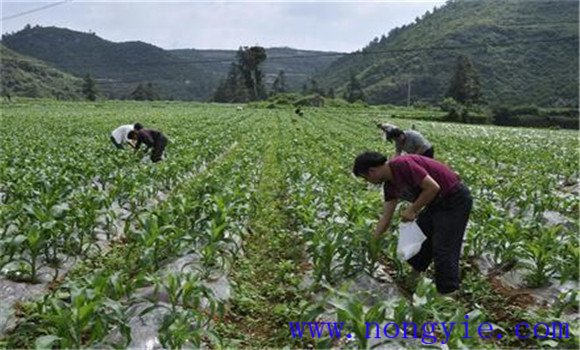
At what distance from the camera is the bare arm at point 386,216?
5.03 meters

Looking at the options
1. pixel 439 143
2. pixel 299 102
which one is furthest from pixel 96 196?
pixel 299 102

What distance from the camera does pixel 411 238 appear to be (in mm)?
5105

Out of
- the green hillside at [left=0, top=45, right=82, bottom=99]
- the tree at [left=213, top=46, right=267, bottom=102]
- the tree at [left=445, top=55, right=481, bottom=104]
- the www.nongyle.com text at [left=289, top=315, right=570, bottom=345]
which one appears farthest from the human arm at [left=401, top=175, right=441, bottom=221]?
the green hillside at [left=0, top=45, right=82, bottom=99]

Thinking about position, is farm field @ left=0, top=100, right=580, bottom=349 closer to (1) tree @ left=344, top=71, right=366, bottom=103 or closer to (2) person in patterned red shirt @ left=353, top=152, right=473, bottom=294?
(2) person in patterned red shirt @ left=353, top=152, right=473, bottom=294

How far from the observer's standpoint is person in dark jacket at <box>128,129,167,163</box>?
1199cm

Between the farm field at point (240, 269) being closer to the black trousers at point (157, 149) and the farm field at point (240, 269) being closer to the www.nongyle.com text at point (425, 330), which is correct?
the www.nongyle.com text at point (425, 330)

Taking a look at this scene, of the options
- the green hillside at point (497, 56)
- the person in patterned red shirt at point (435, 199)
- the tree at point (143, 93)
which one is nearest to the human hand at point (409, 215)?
the person in patterned red shirt at point (435, 199)

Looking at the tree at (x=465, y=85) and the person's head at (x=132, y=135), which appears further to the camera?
the tree at (x=465, y=85)

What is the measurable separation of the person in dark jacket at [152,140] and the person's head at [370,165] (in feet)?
26.8

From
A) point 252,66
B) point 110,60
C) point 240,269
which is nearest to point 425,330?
point 240,269

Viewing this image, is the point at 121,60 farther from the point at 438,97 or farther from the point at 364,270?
the point at 364,270

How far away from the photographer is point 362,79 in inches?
4697

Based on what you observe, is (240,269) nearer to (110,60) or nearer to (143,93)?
(143,93)

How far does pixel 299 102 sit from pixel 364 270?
58.3m
